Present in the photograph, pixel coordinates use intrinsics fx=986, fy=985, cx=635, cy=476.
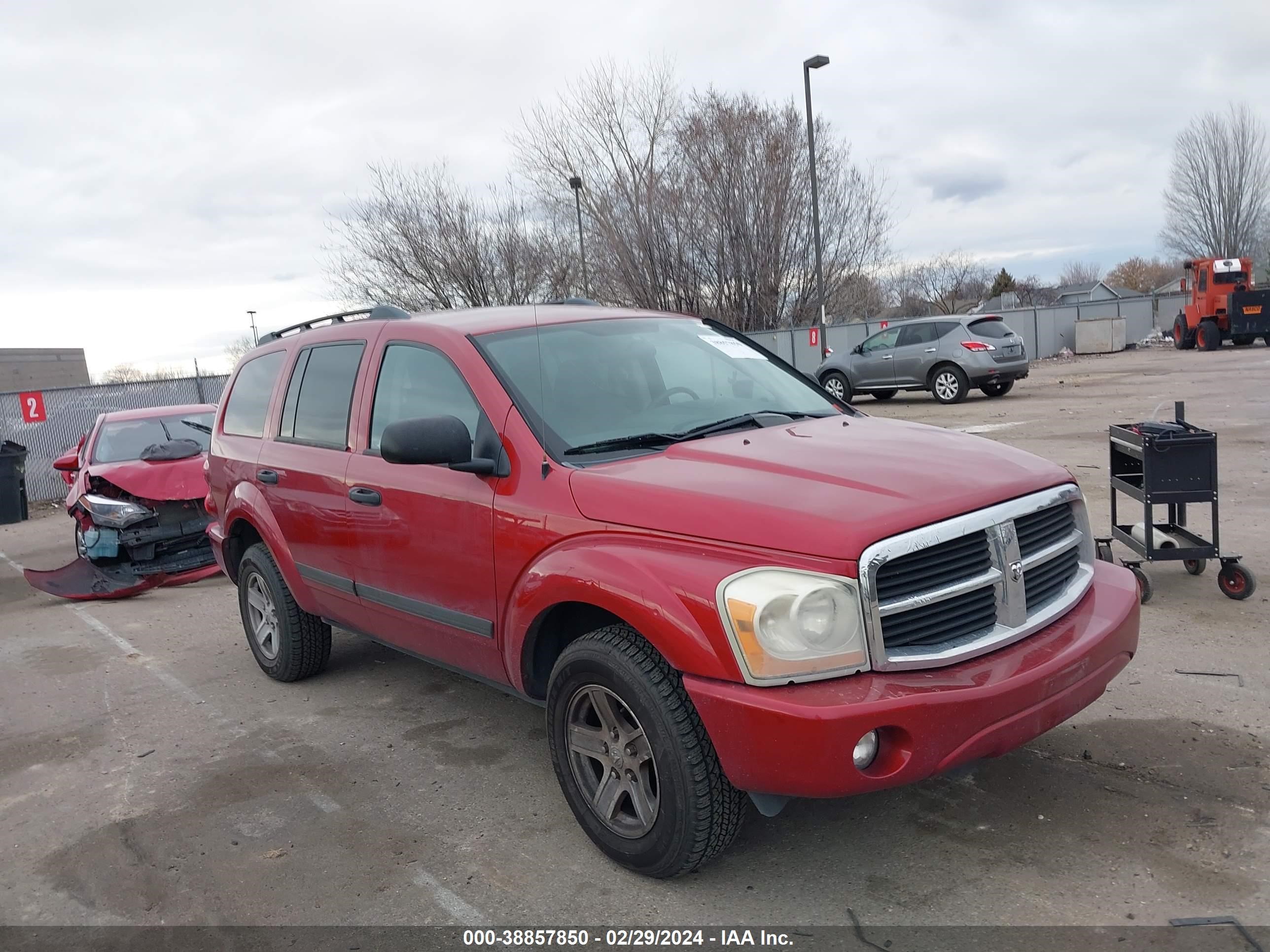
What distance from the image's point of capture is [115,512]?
27.6 feet

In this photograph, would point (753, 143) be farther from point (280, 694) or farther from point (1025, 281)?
point (1025, 281)

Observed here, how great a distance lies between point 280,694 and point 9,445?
12.2 metres

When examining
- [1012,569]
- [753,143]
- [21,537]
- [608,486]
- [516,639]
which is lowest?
[21,537]

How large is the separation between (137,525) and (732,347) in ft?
20.5

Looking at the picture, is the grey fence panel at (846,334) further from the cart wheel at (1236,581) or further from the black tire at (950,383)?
the cart wheel at (1236,581)

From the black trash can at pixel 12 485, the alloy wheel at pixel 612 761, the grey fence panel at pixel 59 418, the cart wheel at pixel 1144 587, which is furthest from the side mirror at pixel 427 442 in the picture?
the grey fence panel at pixel 59 418

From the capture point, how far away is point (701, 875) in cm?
317

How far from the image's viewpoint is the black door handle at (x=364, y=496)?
4176 mm

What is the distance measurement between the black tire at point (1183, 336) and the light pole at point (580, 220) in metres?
18.3

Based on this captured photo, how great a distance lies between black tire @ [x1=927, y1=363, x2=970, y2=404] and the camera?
752 inches

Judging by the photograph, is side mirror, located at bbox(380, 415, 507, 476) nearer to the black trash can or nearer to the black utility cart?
the black utility cart

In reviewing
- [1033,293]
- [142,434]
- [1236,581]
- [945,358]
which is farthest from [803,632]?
[1033,293]

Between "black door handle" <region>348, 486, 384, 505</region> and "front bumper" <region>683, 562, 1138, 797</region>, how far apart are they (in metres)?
1.90

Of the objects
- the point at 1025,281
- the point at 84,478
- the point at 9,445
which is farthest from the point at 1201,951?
the point at 1025,281
